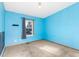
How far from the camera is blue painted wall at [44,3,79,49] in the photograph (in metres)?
3.56

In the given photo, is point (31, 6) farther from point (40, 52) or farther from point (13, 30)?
point (40, 52)

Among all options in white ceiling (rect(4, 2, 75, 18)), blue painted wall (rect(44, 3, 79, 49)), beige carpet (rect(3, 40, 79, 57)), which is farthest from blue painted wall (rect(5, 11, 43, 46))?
blue painted wall (rect(44, 3, 79, 49))

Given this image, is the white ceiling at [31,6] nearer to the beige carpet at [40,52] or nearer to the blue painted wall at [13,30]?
the blue painted wall at [13,30]

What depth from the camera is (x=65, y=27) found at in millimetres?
4125

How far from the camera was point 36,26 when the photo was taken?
5609mm

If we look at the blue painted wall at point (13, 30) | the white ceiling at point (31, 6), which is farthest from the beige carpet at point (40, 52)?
the white ceiling at point (31, 6)

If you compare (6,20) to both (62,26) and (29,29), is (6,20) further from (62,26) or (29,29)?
(62,26)

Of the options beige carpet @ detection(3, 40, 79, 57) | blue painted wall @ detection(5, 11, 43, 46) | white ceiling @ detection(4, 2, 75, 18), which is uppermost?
white ceiling @ detection(4, 2, 75, 18)

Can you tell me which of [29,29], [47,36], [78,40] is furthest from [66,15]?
[29,29]

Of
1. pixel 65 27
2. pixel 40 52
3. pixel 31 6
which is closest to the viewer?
pixel 40 52

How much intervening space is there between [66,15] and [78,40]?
154 cm

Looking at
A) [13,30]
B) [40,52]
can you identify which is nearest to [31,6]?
[13,30]

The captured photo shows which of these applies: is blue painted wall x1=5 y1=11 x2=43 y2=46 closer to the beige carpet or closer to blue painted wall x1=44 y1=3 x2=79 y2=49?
the beige carpet

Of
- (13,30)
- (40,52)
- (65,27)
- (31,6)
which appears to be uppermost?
(31,6)
